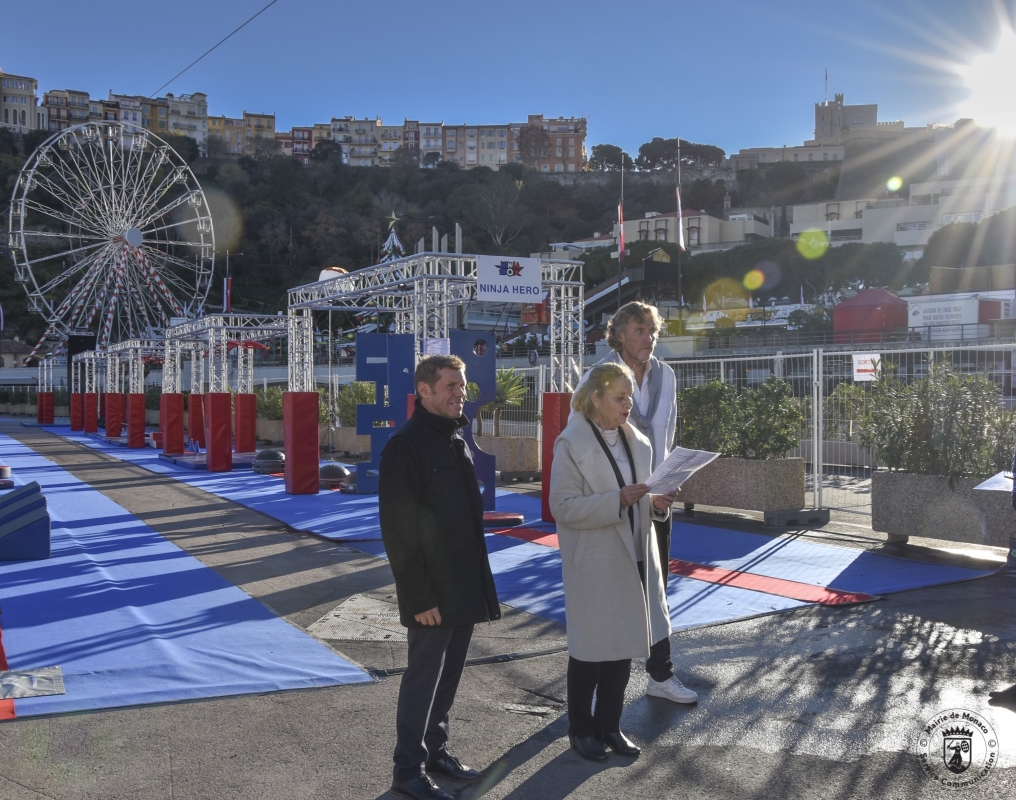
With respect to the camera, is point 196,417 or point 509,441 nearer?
point 509,441

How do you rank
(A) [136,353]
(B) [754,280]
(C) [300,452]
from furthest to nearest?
(B) [754,280] < (A) [136,353] < (C) [300,452]

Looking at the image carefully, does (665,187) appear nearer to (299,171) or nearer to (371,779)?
(299,171)

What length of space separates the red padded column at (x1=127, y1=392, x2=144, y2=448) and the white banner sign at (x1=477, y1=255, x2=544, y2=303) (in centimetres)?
1853

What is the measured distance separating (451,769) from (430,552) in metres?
0.92

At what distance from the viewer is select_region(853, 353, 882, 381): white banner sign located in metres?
11.0

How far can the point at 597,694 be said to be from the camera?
3.95 metres

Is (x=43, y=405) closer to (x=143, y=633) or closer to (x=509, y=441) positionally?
(x=509, y=441)

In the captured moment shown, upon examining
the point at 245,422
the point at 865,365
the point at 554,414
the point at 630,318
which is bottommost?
the point at 245,422

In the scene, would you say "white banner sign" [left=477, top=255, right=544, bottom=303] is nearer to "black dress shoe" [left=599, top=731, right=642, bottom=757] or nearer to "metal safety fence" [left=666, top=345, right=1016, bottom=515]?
"metal safety fence" [left=666, top=345, right=1016, bottom=515]

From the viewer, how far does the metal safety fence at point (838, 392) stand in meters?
10.9

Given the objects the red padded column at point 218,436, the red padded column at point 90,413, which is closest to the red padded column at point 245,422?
the red padded column at point 218,436

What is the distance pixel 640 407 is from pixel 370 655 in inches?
89.2

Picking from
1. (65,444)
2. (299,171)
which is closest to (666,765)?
(65,444)

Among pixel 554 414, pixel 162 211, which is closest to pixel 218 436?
pixel 554 414
